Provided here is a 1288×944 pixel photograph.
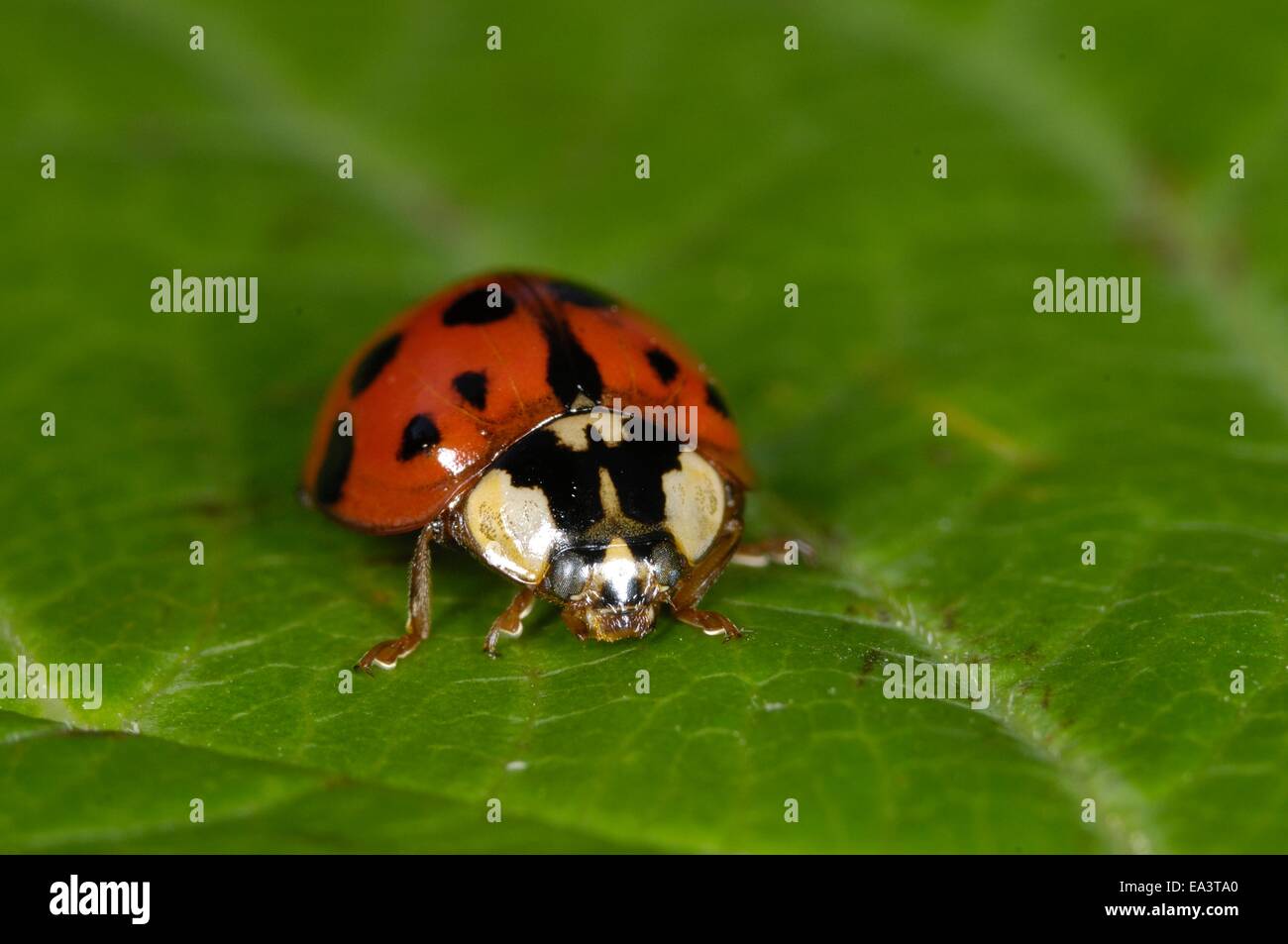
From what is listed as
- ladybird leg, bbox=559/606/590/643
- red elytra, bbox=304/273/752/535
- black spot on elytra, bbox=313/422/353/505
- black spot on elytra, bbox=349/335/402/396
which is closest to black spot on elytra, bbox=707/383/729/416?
red elytra, bbox=304/273/752/535

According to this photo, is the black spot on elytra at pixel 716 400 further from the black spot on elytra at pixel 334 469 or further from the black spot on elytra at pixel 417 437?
the black spot on elytra at pixel 334 469

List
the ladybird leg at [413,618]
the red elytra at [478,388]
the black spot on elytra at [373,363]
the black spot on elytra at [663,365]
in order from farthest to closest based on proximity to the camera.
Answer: the black spot on elytra at [373,363] → the black spot on elytra at [663,365] → the red elytra at [478,388] → the ladybird leg at [413,618]

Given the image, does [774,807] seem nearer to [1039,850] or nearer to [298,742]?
[1039,850]

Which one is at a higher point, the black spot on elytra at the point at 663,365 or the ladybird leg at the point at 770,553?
the black spot on elytra at the point at 663,365

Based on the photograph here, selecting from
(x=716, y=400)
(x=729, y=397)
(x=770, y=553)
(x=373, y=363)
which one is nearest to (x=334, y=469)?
(x=373, y=363)

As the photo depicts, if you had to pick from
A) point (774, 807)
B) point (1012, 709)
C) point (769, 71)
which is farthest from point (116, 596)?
point (769, 71)

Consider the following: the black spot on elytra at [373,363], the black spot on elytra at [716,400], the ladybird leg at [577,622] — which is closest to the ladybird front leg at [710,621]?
the ladybird leg at [577,622]
